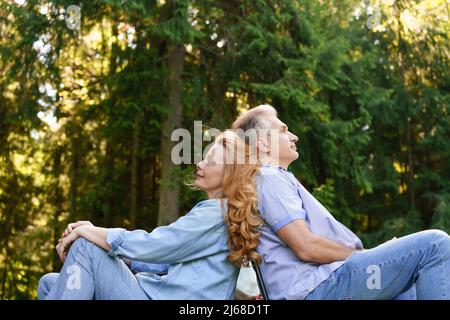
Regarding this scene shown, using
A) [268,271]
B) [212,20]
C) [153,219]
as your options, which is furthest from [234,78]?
[268,271]

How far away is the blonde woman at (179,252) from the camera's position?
109 inches

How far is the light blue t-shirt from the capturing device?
281 centimetres

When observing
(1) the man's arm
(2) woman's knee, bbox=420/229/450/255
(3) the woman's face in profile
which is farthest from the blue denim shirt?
(2) woman's knee, bbox=420/229/450/255

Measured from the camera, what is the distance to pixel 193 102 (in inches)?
422

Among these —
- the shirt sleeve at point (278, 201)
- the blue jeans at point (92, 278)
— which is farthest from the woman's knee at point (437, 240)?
the blue jeans at point (92, 278)

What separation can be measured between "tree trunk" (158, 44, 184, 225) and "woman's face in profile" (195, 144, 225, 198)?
22.7 feet

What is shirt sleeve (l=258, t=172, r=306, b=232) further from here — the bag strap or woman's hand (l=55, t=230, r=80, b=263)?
woman's hand (l=55, t=230, r=80, b=263)

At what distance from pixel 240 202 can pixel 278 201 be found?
16 cm

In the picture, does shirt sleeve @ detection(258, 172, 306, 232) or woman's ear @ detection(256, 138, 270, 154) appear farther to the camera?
woman's ear @ detection(256, 138, 270, 154)

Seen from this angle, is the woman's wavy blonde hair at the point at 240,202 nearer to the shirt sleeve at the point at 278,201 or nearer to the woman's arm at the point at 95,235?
the shirt sleeve at the point at 278,201

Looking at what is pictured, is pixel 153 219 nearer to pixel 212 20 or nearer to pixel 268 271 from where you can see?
pixel 212 20

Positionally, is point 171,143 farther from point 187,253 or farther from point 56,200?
point 187,253

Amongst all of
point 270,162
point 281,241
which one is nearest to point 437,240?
point 281,241

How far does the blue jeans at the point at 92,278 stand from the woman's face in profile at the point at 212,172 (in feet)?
1.70
